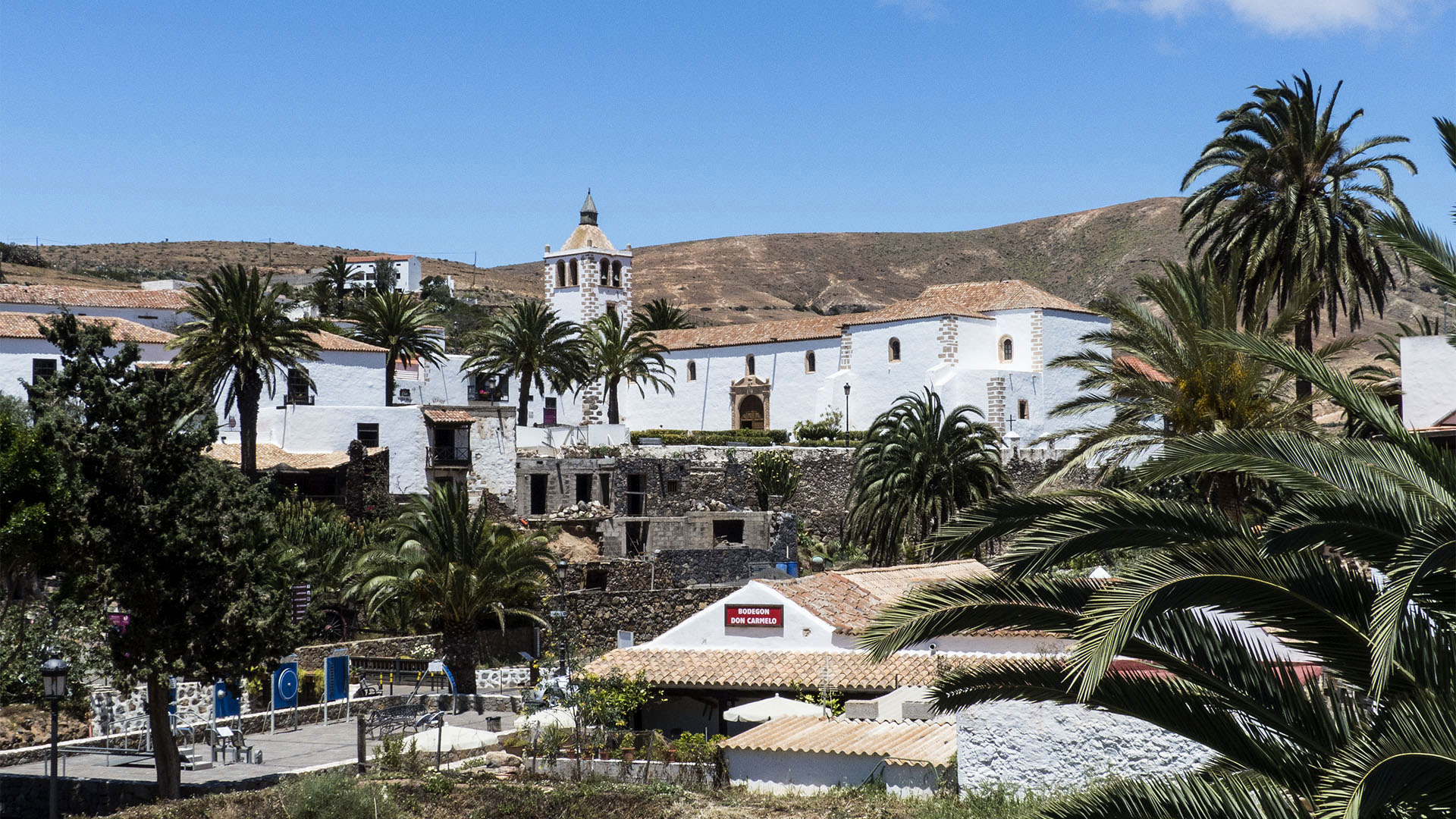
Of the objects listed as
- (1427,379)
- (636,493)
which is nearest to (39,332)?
(636,493)

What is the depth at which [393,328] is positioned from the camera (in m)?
49.5

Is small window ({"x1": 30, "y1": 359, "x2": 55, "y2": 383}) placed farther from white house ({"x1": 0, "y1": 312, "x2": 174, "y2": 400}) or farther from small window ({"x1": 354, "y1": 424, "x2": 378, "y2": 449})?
small window ({"x1": 354, "y1": 424, "x2": 378, "y2": 449})

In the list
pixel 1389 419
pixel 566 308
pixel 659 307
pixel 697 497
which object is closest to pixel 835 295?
pixel 659 307

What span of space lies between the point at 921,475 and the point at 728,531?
1153 centimetres

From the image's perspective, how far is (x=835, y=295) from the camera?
442 ft

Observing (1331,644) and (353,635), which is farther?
(353,635)

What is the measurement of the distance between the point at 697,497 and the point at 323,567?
16.7 metres

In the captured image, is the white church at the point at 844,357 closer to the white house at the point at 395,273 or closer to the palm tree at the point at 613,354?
the palm tree at the point at 613,354

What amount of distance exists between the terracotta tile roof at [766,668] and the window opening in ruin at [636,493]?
23.6 meters

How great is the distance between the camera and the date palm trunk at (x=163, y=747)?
1909 centimetres

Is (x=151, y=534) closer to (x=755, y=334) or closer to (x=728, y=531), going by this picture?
(x=728, y=531)

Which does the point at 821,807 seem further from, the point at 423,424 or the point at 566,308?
the point at 566,308

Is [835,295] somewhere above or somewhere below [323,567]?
above

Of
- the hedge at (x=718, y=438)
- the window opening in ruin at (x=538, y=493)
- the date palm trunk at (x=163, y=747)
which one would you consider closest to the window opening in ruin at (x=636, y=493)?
the window opening in ruin at (x=538, y=493)
